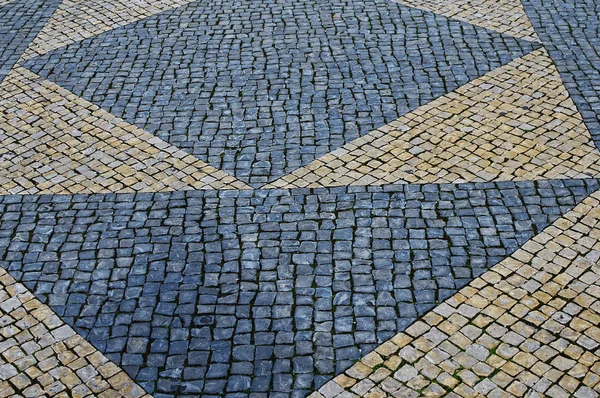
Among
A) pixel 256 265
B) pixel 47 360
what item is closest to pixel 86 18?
pixel 256 265

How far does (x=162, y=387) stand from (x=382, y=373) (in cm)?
161

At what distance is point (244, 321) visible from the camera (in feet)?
21.0

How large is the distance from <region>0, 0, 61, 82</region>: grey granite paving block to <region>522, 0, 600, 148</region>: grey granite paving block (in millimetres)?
7124

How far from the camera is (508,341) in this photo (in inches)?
240

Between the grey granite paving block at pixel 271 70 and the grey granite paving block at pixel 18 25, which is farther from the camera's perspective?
the grey granite paving block at pixel 18 25

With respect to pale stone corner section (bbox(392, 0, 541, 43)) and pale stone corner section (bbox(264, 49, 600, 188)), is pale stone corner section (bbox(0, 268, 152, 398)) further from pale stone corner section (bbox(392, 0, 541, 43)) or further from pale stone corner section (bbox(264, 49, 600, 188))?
pale stone corner section (bbox(392, 0, 541, 43))

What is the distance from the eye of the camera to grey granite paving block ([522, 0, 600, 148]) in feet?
30.5

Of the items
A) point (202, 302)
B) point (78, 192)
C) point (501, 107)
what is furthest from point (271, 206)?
point (501, 107)

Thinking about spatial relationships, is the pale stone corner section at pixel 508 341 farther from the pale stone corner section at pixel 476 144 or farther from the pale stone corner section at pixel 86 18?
the pale stone corner section at pixel 86 18

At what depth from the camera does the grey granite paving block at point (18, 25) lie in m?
10.9

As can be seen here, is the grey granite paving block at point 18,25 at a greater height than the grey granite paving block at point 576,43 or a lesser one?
lesser

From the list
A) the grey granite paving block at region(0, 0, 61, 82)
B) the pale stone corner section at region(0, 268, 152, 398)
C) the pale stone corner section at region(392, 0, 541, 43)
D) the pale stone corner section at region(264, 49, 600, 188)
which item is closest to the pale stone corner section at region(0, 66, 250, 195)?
the pale stone corner section at region(264, 49, 600, 188)

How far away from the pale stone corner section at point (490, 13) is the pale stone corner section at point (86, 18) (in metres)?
3.79

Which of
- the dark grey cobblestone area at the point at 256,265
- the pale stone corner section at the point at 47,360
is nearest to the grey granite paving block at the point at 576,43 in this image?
the dark grey cobblestone area at the point at 256,265
